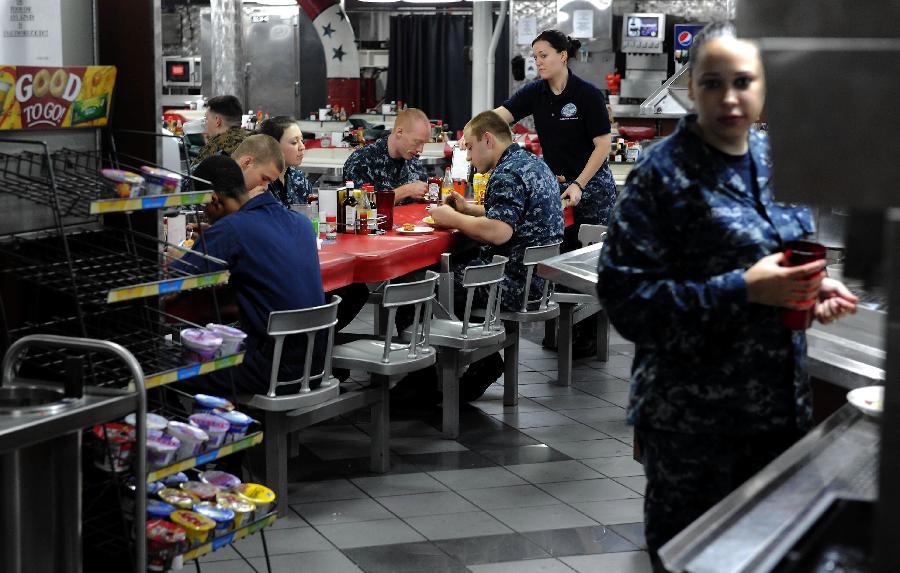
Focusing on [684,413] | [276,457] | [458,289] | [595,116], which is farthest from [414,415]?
[684,413]

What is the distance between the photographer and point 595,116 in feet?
24.5

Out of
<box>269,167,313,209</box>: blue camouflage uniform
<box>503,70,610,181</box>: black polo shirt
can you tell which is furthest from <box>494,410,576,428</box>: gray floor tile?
<box>503,70,610,181</box>: black polo shirt

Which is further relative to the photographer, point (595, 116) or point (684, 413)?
point (595, 116)

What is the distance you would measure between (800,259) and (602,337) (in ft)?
16.3

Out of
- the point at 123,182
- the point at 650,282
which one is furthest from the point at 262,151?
the point at 650,282

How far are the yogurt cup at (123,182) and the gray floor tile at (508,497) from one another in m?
2.14

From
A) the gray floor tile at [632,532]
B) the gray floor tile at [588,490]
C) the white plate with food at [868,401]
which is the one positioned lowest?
the gray floor tile at [588,490]

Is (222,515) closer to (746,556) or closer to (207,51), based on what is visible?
(746,556)

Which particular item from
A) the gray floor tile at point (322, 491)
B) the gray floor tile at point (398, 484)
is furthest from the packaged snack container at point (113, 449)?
the gray floor tile at point (398, 484)

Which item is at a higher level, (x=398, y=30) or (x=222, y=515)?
(x=398, y=30)

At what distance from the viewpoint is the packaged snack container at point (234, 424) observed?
346 cm

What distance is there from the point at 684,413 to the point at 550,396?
3.97 meters

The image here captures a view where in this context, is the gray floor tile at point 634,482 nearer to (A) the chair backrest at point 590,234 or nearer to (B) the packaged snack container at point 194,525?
(A) the chair backrest at point 590,234

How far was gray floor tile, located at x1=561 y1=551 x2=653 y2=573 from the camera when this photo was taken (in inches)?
160
